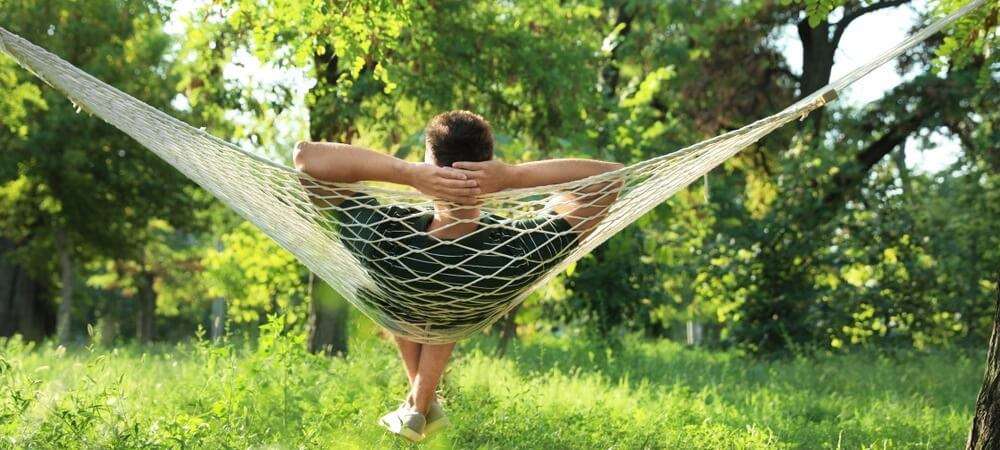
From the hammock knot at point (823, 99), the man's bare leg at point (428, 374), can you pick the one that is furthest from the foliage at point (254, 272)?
the hammock knot at point (823, 99)

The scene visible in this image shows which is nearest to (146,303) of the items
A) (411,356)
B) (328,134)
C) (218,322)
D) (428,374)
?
(328,134)

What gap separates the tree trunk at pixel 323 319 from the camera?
566 cm

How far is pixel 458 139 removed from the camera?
2672 millimetres

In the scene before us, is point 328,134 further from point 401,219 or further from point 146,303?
point 146,303

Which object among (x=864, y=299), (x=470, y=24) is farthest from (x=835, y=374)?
(x=470, y=24)

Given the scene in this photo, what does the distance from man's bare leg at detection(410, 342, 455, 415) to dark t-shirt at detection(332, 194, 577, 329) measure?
0.15m

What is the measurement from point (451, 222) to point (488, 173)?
20 centimetres

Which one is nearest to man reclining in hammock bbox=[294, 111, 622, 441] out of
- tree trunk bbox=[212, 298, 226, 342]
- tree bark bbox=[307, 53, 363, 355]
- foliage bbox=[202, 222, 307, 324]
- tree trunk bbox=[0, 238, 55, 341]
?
tree trunk bbox=[212, 298, 226, 342]

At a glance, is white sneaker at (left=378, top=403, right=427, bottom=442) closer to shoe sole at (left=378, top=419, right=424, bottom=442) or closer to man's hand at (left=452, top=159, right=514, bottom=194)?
shoe sole at (left=378, top=419, right=424, bottom=442)

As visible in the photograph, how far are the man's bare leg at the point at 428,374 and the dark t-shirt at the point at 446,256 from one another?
6.0 inches

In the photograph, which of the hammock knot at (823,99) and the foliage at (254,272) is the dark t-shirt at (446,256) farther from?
the foliage at (254,272)

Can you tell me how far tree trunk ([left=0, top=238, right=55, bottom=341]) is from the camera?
43.2 feet

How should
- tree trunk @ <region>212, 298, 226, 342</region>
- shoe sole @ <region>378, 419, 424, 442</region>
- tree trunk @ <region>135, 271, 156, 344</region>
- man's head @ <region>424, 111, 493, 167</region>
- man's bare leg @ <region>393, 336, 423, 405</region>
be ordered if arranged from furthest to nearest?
tree trunk @ <region>135, 271, 156, 344</region>
tree trunk @ <region>212, 298, 226, 342</region>
man's bare leg @ <region>393, 336, 423, 405</region>
shoe sole @ <region>378, 419, 424, 442</region>
man's head @ <region>424, 111, 493, 167</region>

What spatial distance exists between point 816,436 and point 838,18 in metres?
7.63
